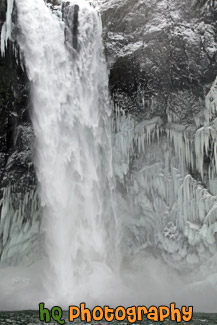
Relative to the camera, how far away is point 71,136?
18141mm

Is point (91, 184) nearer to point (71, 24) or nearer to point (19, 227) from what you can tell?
point (19, 227)

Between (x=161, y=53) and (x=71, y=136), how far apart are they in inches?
210

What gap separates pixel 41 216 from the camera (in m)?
17.6

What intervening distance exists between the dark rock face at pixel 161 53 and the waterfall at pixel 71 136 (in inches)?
32.9

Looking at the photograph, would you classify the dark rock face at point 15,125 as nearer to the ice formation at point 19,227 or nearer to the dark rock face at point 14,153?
the dark rock face at point 14,153

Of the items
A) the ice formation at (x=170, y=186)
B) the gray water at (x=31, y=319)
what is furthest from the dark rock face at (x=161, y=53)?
the gray water at (x=31, y=319)

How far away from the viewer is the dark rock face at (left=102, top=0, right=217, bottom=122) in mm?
17219

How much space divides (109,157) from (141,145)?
1.55 m

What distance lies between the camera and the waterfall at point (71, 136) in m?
17.5

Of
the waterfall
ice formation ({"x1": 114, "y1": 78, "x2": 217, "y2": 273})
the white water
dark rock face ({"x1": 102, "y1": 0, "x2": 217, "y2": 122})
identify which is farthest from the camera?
the waterfall

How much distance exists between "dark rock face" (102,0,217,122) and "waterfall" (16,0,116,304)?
0.83 m

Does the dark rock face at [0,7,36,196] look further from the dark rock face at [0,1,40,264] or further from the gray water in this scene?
the gray water

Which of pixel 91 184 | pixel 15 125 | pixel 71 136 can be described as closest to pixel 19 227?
pixel 91 184

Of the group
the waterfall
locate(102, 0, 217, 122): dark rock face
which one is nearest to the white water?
the waterfall
